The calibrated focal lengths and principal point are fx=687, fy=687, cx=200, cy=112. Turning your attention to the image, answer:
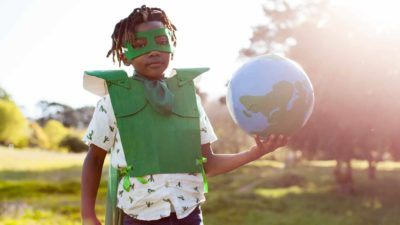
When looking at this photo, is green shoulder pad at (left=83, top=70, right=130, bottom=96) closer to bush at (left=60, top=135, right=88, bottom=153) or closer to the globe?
the globe

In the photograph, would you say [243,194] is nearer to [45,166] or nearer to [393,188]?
[393,188]

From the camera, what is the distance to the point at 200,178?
12.7 feet

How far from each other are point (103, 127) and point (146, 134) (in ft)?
0.81

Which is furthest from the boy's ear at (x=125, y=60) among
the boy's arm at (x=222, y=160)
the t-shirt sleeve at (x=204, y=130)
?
the boy's arm at (x=222, y=160)

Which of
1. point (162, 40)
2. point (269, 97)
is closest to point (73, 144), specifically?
point (269, 97)

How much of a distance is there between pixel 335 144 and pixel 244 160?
21.5 m

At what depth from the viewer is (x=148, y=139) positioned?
3785mm

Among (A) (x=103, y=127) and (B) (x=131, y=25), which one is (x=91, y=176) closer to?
(A) (x=103, y=127)

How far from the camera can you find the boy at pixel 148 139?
373 centimetres

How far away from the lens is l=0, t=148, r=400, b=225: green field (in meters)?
19.5

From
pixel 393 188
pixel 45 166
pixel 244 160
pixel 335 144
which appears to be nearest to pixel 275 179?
pixel 393 188

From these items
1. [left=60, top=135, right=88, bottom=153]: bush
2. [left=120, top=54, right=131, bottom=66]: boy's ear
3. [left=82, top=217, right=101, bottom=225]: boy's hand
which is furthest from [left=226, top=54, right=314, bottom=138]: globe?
[left=60, top=135, right=88, bottom=153]: bush

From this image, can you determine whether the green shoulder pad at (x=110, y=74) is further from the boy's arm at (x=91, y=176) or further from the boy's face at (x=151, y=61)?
the boy's arm at (x=91, y=176)

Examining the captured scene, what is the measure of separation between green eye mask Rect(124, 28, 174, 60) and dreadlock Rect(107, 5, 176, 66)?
0.05m
